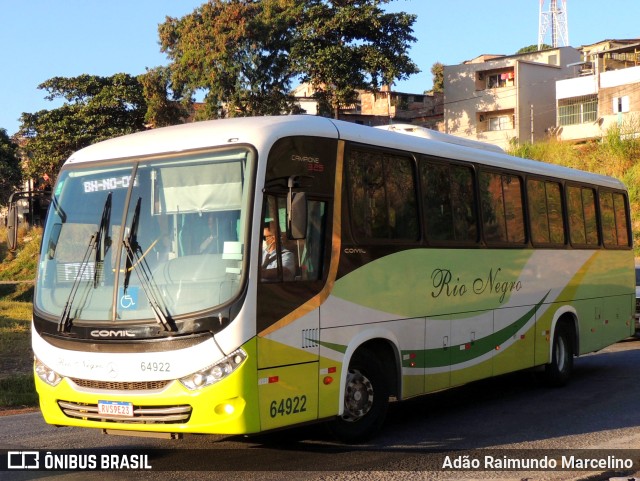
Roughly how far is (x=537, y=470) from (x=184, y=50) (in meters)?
49.1

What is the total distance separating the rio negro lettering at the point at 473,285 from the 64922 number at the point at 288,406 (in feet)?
8.98

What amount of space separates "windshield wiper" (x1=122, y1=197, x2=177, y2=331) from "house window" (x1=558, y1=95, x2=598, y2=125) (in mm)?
50956

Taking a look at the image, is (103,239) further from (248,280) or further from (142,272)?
(248,280)

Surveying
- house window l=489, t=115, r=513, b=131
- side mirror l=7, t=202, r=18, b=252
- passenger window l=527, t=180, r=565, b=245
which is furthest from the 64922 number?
house window l=489, t=115, r=513, b=131

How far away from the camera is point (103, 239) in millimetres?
7820

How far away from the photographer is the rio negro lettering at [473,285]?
33.0ft

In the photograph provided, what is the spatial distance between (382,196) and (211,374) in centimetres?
305

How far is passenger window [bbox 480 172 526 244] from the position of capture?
11.3 m

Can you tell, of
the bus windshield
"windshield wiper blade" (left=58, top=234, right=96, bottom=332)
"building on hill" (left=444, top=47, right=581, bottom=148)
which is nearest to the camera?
the bus windshield

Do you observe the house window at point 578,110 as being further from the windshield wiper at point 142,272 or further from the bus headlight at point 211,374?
the bus headlight at point 211,374

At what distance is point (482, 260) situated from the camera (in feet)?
36.2

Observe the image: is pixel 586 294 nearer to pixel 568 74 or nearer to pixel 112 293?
pixel 112 293

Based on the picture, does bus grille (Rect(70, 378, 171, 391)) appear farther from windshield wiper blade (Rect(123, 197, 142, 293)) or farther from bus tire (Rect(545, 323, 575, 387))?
bus tire (Rect(545, 323, 575, 387))

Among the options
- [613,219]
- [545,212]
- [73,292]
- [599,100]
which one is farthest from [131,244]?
[599,100]
